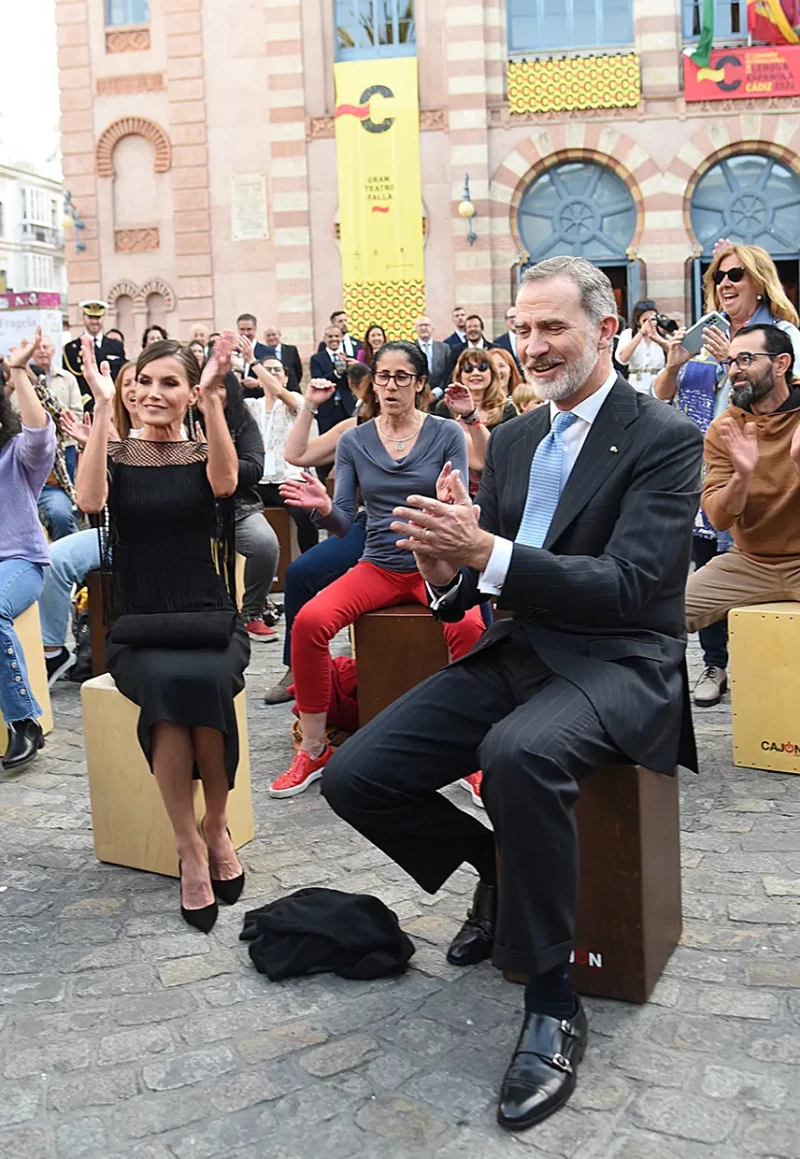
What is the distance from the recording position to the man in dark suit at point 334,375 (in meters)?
13.2

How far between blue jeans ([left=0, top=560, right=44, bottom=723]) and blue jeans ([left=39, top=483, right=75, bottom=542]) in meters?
1.96

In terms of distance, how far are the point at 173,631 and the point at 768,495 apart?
2491 mm

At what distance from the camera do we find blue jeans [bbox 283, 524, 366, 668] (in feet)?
18.7

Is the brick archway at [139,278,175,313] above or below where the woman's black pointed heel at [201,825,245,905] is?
above

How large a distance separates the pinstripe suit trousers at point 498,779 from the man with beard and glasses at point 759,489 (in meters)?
2.10

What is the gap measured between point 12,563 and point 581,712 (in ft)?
10.7

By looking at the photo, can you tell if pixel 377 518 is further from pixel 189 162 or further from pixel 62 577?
pixel 189 162

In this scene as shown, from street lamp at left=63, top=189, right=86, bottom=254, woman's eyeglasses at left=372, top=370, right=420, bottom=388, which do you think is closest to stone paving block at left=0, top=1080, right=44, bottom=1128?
woman's eyeglasses at left=372, top=370, right=420, bottom=388

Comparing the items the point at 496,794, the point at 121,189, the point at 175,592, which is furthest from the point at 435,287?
the point at 496,794

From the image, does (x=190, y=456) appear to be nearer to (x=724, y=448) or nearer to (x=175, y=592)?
(x=175, y=592)

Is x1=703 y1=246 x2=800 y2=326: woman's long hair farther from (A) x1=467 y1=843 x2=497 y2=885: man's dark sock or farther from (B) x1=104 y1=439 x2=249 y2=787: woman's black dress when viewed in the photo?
(A) x1=467 y1=843 x2=497 y2=885: man's dark sock

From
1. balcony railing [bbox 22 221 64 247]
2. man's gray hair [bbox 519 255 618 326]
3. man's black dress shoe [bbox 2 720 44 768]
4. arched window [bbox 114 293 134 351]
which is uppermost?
balcony railing [bbox 22 221 64 247]

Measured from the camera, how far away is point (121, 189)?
19984 mm

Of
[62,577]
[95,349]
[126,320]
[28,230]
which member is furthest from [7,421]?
[28,230]
